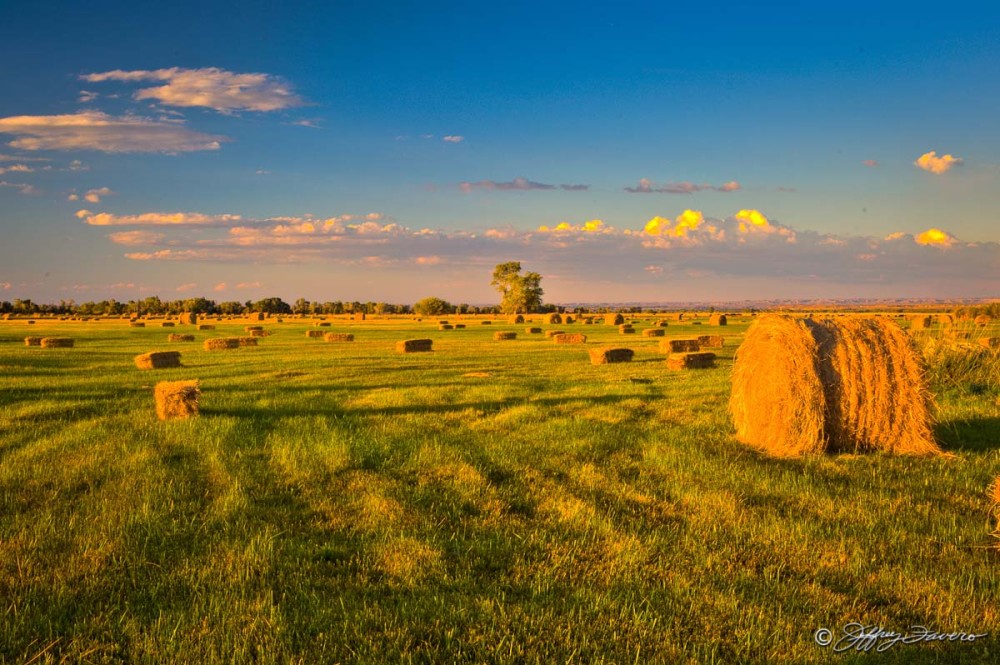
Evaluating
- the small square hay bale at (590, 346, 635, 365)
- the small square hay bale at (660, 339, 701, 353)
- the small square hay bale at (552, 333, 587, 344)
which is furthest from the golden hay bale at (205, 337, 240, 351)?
the small square hay bale at (660, 339, 701, 353)

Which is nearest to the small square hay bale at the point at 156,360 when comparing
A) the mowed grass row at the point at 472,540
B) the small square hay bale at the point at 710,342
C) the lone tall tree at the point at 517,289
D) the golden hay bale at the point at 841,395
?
the mowed grass row at the point at 472,540

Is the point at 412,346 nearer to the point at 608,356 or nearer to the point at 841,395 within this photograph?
the point at 608,356

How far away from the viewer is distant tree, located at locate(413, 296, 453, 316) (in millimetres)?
141875

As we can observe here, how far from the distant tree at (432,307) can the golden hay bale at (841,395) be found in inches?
5130

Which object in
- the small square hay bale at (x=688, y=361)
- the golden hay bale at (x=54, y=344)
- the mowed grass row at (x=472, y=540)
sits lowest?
the mowed grass row at (x=472, y=540)

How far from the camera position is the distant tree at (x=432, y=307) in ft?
465

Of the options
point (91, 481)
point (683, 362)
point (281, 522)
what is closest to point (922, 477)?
point (281, 522)

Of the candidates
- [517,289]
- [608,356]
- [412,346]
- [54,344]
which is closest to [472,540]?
[608,356]

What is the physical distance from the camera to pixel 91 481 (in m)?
9.35

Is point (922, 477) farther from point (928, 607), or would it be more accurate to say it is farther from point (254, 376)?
point (254, 376)

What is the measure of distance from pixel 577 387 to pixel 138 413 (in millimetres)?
11154

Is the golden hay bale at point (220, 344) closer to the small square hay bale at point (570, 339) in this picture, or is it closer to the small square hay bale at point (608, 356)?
the small square hay bale at point (570, 339)

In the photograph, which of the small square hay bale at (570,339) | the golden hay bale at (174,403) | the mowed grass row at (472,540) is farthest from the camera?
the small square hay bale at (570,339)

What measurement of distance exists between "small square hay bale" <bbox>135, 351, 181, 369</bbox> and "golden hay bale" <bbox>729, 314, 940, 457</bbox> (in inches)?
884
